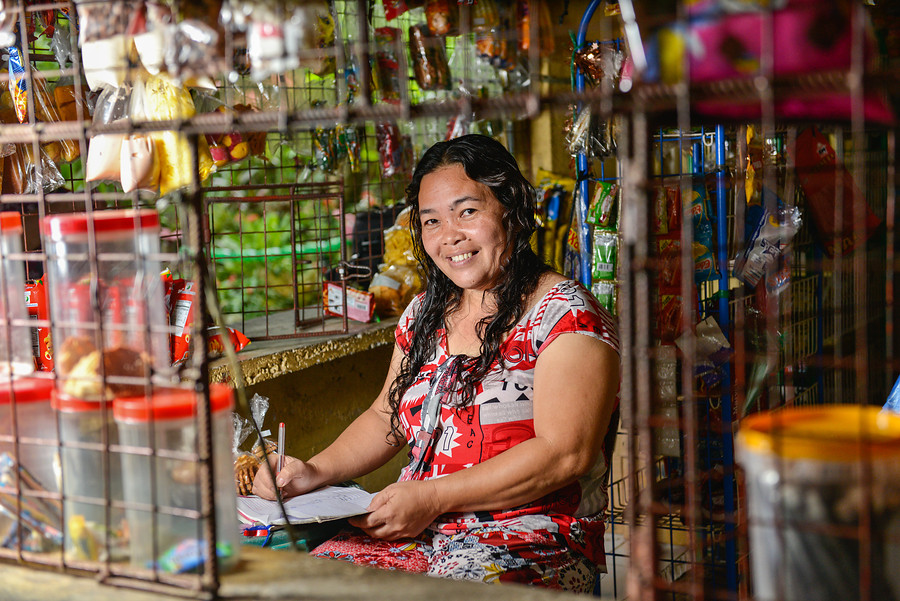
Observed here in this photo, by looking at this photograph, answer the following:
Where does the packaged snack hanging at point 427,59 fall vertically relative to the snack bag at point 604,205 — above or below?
above

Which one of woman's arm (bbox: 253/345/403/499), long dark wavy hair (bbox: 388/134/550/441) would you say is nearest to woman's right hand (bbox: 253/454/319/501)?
woman's arm (bbox: 253/345/403/499)

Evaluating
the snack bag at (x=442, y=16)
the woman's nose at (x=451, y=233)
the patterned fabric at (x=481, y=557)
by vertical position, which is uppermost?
the snack bag at (x=442, y=16)

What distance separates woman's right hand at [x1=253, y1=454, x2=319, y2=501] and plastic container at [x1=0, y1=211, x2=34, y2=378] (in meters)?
0.73

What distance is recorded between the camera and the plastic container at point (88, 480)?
3.69 feet

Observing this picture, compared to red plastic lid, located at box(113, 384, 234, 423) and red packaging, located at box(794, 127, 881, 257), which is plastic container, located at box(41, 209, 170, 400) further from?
red packaging, located at box(794, 127, 881, 257)

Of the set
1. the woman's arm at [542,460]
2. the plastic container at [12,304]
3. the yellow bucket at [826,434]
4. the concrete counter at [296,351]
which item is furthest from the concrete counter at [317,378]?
the yellow bucket at [826,434]

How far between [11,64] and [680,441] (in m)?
2.12

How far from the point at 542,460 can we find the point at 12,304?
1055mm

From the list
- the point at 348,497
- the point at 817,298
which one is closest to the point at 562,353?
the point at 348,497

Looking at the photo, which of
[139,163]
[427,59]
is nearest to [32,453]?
[139,163]

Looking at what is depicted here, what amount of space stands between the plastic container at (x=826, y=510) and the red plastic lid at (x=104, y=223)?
83cm

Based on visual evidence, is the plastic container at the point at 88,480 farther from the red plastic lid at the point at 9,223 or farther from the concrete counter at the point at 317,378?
the concrete counter at the point at 317,378

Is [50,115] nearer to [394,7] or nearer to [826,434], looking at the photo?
[394,7]

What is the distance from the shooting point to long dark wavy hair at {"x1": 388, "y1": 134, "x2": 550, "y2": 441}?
197 centimetres
